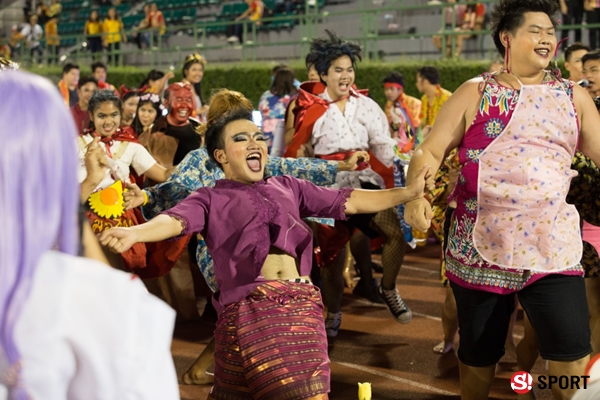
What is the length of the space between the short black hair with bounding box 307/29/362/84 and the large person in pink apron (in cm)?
253

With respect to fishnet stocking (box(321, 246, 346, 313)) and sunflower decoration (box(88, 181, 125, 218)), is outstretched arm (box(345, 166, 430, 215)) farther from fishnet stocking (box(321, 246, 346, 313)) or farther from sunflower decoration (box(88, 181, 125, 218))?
fishnet stocking (box(321, 246, 346, 313))

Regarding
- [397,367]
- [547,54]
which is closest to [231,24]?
[397,367]

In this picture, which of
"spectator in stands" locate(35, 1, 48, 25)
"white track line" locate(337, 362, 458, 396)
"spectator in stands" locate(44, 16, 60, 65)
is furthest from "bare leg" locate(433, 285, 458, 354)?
"spectator in stands" locate(35, 1, 48, 25)

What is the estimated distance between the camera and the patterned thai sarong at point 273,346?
3.39 m

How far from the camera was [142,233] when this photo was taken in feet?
10.4

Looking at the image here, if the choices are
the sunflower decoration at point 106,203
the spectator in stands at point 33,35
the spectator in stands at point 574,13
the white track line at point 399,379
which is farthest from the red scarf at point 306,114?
the spectator in stands at point 33,35

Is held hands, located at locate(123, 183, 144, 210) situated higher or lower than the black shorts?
A: higher

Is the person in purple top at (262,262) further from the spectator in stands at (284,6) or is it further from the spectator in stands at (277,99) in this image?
the spectator in stands at (284,6)

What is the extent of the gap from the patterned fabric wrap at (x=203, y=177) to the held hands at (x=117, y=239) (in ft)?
4.60

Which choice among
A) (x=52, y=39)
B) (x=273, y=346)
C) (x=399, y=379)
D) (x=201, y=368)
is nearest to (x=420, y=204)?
(x=273, y=346)

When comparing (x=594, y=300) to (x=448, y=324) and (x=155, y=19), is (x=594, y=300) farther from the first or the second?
(x=155, y=19)

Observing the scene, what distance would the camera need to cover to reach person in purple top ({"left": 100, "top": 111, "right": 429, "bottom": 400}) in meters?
3.41

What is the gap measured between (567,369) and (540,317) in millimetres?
232

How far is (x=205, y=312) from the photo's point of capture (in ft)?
22.3
